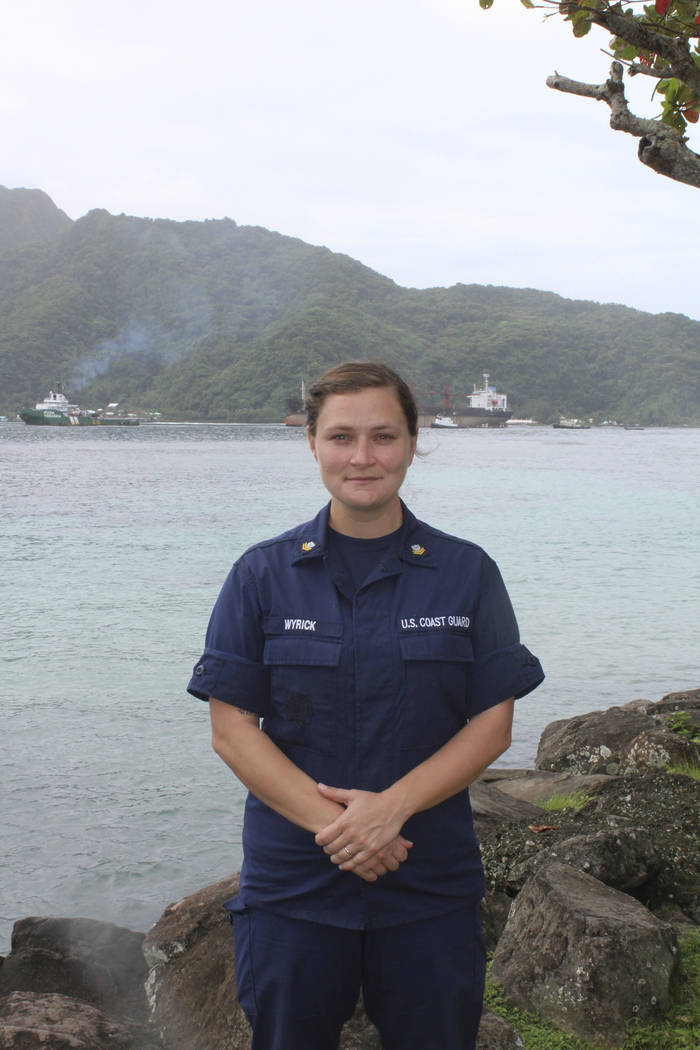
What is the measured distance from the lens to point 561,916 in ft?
9.70

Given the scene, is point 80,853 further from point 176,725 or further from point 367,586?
point 367,586

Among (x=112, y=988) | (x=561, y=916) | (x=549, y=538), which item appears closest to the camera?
(x=561, y=916)

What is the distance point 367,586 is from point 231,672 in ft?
1.05

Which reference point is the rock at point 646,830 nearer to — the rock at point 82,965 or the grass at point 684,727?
the rock at point 82,965

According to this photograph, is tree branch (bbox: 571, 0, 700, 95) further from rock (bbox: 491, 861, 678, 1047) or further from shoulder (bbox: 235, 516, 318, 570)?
rock (bbox: 491, 861, 678, 1047)

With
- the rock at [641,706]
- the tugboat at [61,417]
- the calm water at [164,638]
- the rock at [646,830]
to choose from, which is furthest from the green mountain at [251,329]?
the rock at [646,830]

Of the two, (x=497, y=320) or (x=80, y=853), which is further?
(x=497, y=320)

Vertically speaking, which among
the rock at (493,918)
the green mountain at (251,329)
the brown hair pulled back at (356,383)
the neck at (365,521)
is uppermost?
the green mountain at (251,329)

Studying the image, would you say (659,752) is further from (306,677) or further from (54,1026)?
(306,677)

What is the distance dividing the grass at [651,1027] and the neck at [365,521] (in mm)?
1653

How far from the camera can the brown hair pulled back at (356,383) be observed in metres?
2.08

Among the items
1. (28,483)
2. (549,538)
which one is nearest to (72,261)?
(28,483)

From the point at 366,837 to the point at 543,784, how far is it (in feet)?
12.8

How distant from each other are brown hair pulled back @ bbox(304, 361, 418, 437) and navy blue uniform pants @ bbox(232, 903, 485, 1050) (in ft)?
3.36
